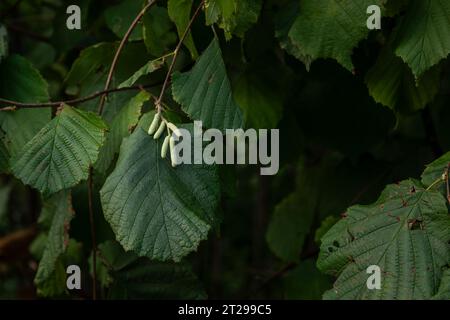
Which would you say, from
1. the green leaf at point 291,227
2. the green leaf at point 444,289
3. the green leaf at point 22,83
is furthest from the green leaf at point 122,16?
the green leaf at point 444,289

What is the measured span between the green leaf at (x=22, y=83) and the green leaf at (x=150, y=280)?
413mm

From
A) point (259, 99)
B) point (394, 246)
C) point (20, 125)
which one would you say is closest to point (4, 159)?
point (20, 125)

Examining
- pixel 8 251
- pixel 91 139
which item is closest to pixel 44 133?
pixel 91 139

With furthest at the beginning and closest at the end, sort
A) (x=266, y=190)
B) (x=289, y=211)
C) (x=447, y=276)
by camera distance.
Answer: (x=266, y=190)
(x=289, y=211)
(x=447, y=276)

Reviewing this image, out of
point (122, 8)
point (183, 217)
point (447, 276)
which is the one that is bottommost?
point (447, 276)

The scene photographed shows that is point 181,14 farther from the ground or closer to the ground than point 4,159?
farther from the ground

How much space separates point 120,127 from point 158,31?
0.29m

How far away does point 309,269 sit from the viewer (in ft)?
6.40

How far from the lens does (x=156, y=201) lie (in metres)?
1.19

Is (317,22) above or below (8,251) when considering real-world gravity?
above

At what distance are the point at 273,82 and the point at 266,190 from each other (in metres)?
1.33

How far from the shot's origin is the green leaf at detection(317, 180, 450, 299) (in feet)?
3.62

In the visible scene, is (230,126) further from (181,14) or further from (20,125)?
(20,125)

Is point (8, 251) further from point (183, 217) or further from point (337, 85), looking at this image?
point (183, 217)
